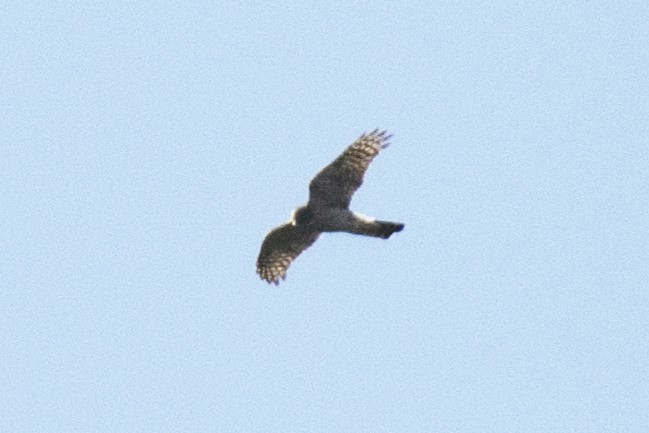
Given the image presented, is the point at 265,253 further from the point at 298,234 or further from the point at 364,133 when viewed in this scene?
the point at 364,133

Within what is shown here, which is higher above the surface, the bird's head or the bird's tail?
the bird's head

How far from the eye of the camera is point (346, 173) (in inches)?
1044

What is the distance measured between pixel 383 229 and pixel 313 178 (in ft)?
4.52

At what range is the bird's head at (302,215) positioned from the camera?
27.0 metres

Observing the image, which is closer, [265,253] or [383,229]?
[383,229]

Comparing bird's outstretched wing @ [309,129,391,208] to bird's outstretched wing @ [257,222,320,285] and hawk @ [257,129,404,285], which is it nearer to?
hawk @ [257,129,404,285]

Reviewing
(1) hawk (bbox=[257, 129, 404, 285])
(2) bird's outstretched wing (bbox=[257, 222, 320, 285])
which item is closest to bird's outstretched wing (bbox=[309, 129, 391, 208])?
(1) hawk (bbox=[257, 129, 404, 285])

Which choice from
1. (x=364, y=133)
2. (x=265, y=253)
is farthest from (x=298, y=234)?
(x=364, y=133)

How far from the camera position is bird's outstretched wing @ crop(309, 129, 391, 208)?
86.7ft

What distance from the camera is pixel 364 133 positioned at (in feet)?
86.9

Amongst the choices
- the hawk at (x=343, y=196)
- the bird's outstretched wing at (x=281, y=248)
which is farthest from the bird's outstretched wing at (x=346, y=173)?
the bird's outstretched wing at (x=281, y=248)

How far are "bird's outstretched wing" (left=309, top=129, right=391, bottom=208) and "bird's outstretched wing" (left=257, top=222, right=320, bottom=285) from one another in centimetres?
135

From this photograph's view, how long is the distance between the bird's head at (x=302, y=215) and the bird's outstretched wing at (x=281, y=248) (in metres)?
0.57

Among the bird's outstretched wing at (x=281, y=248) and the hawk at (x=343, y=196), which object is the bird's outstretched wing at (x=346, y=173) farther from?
the bird's outstretched wing at (x=281, y=248)
